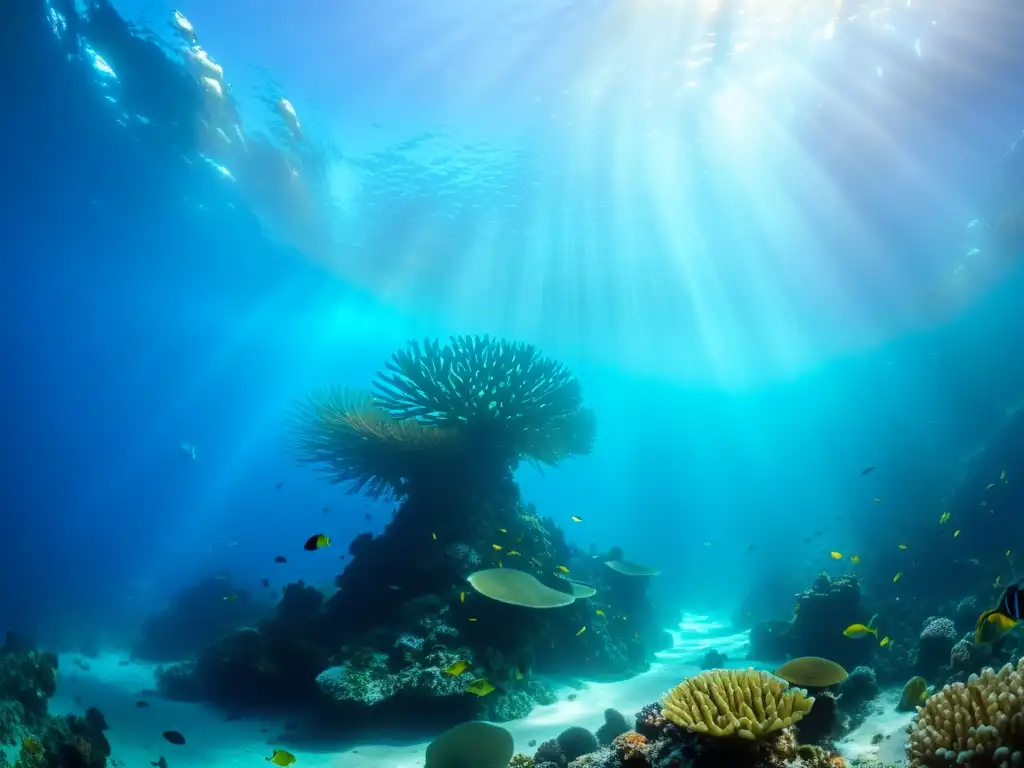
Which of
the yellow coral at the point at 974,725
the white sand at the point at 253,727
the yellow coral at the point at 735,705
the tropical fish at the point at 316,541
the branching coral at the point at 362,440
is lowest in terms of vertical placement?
the yellow coral at the point at 974,725

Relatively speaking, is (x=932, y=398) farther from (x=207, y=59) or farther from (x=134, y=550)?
(x=134, y=550)

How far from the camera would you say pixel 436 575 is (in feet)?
29.6

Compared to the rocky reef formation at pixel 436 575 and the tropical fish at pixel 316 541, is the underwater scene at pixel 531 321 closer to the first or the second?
the rocky reef formation at pixel 436 575

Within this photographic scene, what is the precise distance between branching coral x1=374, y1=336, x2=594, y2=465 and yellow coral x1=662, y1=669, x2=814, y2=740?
6.40 meters

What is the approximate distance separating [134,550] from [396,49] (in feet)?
336

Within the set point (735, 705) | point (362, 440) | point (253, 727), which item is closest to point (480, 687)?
point (735, 705)

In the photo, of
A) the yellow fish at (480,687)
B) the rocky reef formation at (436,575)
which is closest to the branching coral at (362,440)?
the rocky reef formation at (436,575)

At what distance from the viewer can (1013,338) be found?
2905 cm

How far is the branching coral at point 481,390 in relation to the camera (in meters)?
9.91

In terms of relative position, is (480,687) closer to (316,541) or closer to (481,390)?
(316,541)

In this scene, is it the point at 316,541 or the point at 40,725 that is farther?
the point at 40,725

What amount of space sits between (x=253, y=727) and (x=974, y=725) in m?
8.58

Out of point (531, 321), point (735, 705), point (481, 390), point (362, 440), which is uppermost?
point (531, 321)

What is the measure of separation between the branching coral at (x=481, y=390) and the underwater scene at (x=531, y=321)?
0.07 m
